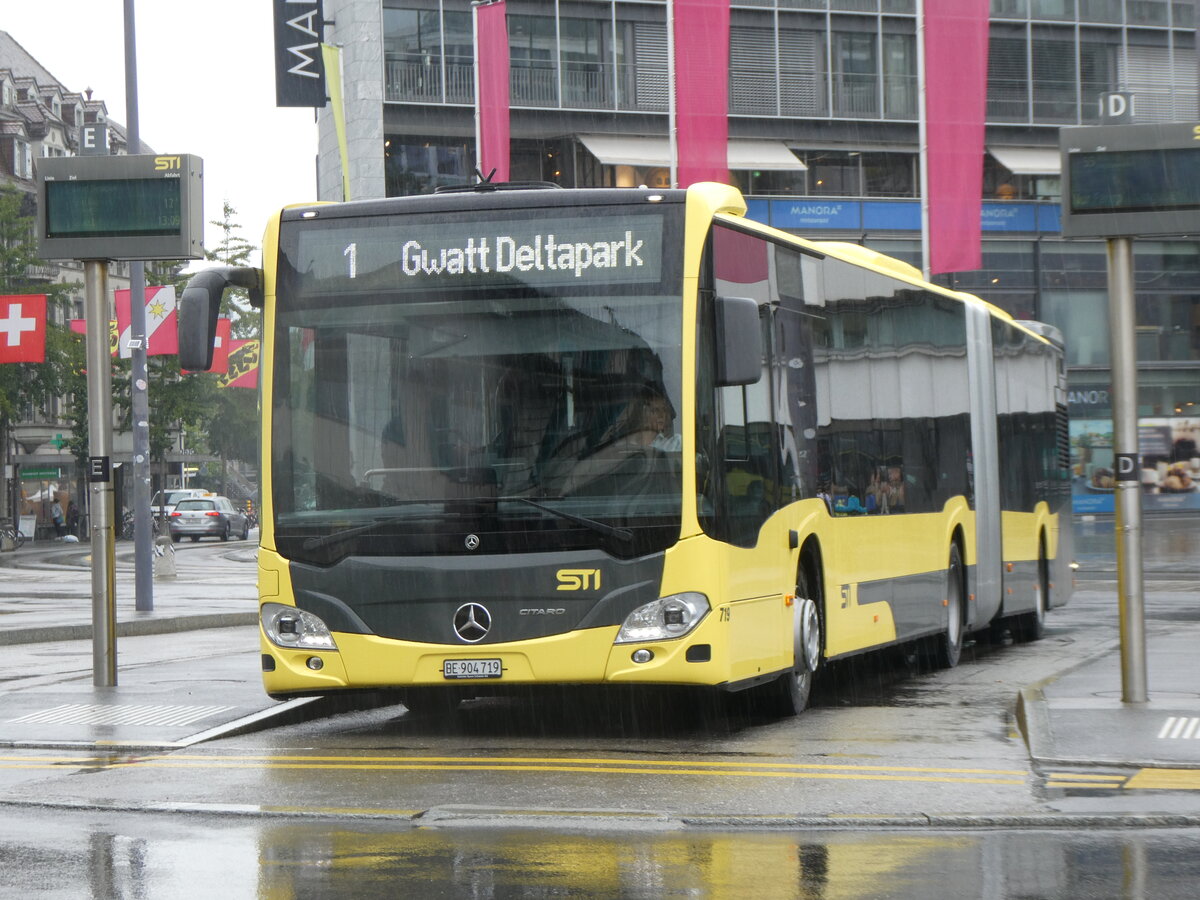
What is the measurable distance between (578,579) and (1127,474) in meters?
3.44

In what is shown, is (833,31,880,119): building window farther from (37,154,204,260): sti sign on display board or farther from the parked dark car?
(37,154,204,260): sti sign on display board

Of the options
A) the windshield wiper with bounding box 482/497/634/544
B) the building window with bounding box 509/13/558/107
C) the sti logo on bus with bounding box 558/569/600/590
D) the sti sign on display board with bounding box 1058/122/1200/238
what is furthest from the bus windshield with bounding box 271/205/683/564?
the building window with bounding box 509/13/558/107

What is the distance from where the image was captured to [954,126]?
2967cm

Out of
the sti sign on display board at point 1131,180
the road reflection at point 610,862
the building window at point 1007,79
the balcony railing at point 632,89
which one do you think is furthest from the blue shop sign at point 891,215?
the road reflection at point 610,862

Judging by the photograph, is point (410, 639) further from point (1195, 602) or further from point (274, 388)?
point (1195, 602)

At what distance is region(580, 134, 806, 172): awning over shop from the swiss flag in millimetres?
15566

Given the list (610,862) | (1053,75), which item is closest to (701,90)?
(1053,75)

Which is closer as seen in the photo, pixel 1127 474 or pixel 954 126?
pixel 1127 474

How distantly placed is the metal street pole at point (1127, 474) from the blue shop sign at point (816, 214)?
119ft

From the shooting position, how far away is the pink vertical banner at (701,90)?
3038cm

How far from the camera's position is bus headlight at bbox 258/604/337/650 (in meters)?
10.8

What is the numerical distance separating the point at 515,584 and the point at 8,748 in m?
3.05

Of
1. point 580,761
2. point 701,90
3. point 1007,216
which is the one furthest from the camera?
point 1007,216

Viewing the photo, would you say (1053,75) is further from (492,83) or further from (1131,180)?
(1131,180)
